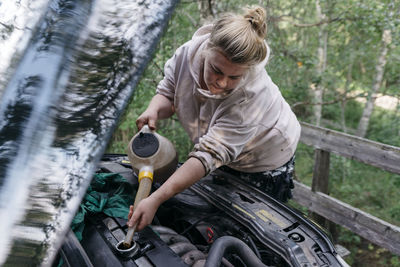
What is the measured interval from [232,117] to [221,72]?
0.30m

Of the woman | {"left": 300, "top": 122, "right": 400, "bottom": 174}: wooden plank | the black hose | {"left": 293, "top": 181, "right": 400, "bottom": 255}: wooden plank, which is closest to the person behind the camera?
the woman

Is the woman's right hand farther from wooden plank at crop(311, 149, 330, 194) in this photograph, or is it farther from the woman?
wooden plank at crop(311, 149, 330, 194)

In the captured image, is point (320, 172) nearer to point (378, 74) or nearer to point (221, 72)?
point (221, 72)

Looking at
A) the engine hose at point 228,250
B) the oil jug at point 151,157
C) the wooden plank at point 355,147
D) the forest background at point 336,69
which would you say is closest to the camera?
the engine hose at point 228,250

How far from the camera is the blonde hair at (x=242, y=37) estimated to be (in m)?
1.47

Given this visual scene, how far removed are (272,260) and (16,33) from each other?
157cm

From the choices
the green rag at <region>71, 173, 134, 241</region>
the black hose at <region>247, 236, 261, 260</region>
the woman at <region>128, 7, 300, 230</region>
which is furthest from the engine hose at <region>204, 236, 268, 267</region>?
the green rag at <region>71, 173, 134, 241</region>

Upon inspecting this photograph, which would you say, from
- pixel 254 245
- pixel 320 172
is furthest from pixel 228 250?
pixel 320 172

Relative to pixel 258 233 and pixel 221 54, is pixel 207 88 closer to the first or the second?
pixel 221 54

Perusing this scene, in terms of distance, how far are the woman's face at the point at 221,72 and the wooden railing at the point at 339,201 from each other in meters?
2.11

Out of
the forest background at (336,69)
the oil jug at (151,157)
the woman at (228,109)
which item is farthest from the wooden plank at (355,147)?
the oil jug at (151,157)

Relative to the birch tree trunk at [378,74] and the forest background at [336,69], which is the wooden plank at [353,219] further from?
the birch tree trunk at [378,74]

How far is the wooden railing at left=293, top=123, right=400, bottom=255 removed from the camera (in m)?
2.98

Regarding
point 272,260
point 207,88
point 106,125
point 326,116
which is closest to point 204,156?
point 207,88
